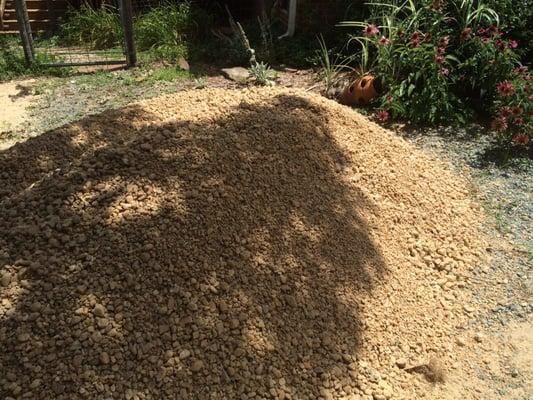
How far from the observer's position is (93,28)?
7875mm

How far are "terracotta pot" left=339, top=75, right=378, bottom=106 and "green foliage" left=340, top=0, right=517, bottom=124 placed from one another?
122 millimetres

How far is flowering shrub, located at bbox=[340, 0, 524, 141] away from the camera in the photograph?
486cm

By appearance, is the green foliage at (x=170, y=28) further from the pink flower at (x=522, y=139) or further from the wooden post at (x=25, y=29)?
the pink flower at (x=522, y=139)

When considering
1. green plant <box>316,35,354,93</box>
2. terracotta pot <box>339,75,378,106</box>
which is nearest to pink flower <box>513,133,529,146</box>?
terracotta pot <box>339,75,378,106</box>

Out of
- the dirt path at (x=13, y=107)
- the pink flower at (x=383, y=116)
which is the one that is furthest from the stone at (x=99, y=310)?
the pink flower at (x=383, y=116)

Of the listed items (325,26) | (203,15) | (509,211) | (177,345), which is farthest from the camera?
(203,15)

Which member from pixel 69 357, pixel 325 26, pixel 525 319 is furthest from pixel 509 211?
pixel 325 26

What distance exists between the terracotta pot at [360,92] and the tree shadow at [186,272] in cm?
246

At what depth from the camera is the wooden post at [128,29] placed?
21.0ft

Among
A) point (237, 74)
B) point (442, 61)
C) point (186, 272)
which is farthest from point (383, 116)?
point (186, 272)

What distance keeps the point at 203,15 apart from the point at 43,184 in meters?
5.90

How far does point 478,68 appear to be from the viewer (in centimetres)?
494

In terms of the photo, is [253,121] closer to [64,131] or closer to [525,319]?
[64,131]

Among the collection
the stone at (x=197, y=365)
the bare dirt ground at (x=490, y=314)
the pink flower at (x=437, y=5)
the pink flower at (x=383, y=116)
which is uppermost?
the pink flower at (x=437, y=5)
